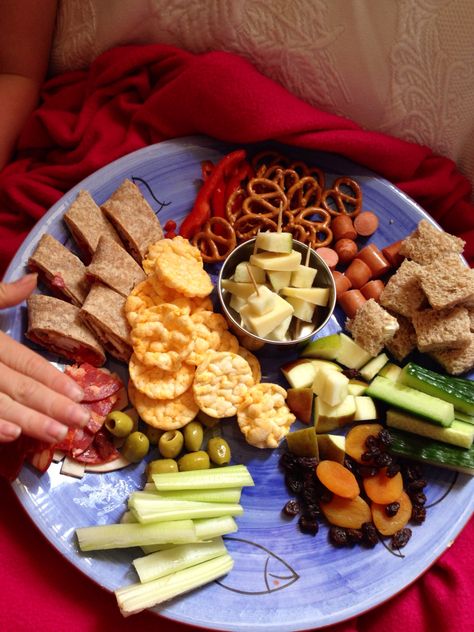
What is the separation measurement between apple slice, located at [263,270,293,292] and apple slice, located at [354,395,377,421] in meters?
0.51

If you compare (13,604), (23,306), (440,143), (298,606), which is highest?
(440,143)

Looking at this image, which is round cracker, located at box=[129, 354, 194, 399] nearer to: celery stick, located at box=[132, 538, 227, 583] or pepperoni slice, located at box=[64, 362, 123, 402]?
pepperoni slice, located at box=[64, 362, 123, 402]

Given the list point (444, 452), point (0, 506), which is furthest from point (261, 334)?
point (0, 506)

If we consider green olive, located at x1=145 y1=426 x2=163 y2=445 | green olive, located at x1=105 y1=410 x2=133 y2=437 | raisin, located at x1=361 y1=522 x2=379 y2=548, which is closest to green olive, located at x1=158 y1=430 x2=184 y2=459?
green olive, located at x1=145 y1=426 x2=163 y2=445

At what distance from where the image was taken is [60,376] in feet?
6.77

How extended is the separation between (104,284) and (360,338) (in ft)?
3.23

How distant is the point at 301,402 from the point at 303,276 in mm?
474

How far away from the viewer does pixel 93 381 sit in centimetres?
224

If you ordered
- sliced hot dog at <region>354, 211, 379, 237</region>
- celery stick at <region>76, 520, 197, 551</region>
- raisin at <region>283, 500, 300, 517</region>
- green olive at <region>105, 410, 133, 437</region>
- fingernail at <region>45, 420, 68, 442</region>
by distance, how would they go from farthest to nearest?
1. sliced hot dog at <region>354, 211, 379, 237</region>
2. raisin at <region>283, 500, 300, 517</region>
3. green olive at <region>105, 410, 133, 437</region>
4. celery stick at <region>76, 520, 197, 551</region>
5. fingernail at <region>45, 420, 68, 442</region>

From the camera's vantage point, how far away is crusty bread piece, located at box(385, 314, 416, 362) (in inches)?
95.4

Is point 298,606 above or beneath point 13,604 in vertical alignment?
above

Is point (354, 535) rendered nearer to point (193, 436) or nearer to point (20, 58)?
point (193, 436)

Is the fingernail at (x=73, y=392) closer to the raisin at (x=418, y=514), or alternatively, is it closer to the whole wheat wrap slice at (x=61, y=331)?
the whole wheat wrap slice at (x=61, y=331)

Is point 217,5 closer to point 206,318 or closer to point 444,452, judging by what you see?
point 206,318
